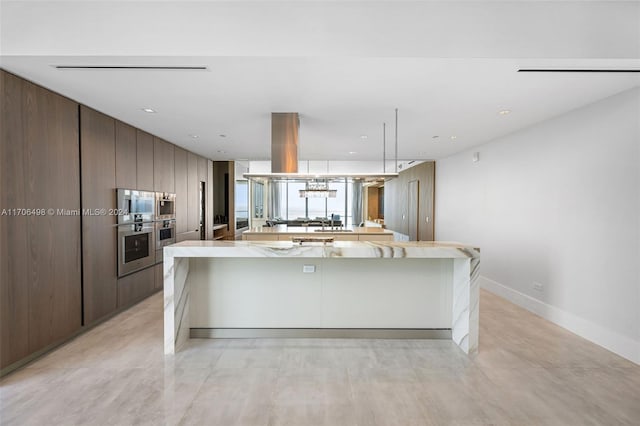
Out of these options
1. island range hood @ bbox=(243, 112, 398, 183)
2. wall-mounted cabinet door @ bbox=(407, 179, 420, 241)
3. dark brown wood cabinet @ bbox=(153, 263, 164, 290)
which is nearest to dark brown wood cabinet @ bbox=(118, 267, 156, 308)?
dark brown wood cabinet @ bbox=(153, 263, 164, 290)

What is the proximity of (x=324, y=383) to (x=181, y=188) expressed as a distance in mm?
4516

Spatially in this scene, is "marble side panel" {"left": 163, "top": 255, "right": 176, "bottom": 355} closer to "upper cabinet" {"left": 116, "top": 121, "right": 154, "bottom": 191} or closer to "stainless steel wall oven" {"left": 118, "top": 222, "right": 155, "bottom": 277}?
"stainless steel wall oven" {"left": 118, "top": 222, "right": 155, "bottom": 277}

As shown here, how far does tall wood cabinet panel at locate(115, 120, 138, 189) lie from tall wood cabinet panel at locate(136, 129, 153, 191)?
7cm

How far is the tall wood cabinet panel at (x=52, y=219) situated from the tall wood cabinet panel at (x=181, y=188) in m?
2.27

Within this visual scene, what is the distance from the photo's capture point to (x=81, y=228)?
3.19m

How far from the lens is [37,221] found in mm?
2664

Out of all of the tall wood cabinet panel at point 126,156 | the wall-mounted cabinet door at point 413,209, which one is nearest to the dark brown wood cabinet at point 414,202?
the wall-mounted cabinet door at point 413,209

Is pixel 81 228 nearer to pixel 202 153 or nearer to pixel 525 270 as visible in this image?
pixel 202 153

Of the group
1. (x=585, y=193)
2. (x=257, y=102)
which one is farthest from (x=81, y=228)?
(x=585, y=193)

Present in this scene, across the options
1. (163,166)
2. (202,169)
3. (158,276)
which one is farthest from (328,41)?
(202,169)

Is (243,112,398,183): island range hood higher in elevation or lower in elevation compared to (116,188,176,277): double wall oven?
higher

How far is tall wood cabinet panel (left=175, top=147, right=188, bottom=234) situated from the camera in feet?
17.7

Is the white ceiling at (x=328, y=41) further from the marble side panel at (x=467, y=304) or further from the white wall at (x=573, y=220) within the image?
the marble side panel at (x=467, y=304)

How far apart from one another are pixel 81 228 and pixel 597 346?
5423 millimetres
